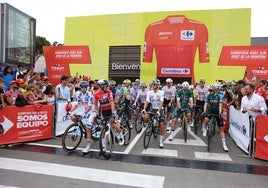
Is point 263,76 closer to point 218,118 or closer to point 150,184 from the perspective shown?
point 218,118

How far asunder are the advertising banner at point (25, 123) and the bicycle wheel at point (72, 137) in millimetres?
1754

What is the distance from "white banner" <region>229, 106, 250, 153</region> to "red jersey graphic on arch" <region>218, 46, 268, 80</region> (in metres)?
4.01

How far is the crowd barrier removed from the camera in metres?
7.09

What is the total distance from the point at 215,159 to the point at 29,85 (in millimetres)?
6415

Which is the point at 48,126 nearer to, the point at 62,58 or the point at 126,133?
the point at 126,133

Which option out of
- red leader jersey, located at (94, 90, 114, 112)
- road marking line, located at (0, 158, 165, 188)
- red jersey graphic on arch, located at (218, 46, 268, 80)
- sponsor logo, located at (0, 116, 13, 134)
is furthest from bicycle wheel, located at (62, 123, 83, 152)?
red jersey graphic on arch, located at (218, 46, 268, 80)

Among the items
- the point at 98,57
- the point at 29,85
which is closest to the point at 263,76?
the point at 29,85

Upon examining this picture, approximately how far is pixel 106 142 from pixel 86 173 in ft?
4.60

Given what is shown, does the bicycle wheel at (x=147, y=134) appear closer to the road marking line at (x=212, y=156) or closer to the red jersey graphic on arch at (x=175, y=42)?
the road marking line at (x=212, y=156)

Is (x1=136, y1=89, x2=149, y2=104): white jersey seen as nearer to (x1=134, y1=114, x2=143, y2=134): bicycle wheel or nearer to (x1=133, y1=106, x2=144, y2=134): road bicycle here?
(x1=133, y1=106, x2=144, y2=134): road bicycle

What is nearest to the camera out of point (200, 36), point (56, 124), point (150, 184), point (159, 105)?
point (150, 184)

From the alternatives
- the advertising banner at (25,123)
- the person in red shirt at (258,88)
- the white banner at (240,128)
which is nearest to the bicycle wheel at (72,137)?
the advertising banner at (25,123)

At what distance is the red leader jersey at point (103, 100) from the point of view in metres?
7.25

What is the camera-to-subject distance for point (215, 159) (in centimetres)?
690
